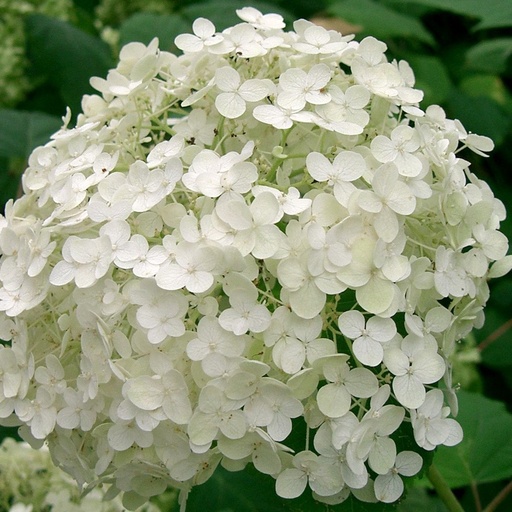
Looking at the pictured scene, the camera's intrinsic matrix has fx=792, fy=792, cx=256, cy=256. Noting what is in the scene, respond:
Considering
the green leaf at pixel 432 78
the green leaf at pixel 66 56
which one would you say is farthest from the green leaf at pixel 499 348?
the green leaf at pixel 66 56

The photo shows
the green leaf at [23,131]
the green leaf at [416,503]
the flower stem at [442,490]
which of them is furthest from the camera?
the green leaf at [23,131]

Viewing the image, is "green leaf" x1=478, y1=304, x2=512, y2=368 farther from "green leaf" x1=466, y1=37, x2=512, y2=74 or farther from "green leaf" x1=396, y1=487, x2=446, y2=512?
"green leaf" x1=396, y1=487, x2=446, y2=512

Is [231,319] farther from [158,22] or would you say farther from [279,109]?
[158,22]

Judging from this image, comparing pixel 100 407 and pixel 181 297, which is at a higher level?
pixel 181 297

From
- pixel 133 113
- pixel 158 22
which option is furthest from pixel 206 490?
pixel 158 22

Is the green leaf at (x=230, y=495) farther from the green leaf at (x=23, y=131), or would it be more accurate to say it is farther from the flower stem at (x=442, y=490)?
the green leaf at (x=23, y=131)

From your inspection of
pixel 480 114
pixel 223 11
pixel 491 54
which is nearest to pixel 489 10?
pixel 491 54

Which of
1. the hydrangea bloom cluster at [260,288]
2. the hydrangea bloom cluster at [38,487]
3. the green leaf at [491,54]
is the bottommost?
the hydrangea bloom cluster at [38,487]
